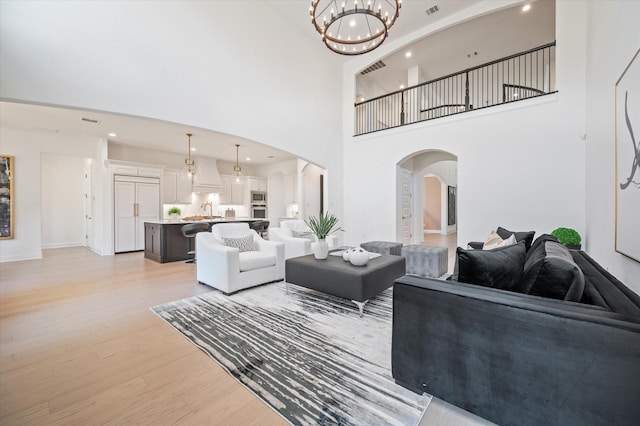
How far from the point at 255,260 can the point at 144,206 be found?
539cm

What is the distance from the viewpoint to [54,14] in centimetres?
305

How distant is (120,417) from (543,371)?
2191 millimetres

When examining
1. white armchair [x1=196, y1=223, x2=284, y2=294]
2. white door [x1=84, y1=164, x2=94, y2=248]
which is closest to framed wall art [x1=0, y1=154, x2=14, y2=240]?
white door [x1=84, y1=164, x2=94, y2=248]

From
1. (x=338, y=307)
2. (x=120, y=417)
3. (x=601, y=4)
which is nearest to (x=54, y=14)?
(x=120, y=417)

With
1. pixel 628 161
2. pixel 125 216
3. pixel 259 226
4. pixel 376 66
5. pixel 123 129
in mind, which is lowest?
pixel 259 226

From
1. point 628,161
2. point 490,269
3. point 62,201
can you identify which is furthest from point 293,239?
point 62,201

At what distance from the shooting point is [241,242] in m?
4.05

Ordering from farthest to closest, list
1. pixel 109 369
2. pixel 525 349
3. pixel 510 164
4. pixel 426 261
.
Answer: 1. pixel 510 164
2. pixel 426 261
3. pixel 109 369
4. pixel 525 349

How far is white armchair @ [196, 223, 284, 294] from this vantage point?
3402 millimetres

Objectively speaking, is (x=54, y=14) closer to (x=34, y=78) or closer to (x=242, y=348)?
(x=34, y=78)

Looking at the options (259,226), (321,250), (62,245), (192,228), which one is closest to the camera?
(321,250)

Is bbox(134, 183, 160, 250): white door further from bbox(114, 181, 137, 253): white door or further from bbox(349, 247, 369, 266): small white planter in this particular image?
bbox(349, 247, 369, 266): small white planter

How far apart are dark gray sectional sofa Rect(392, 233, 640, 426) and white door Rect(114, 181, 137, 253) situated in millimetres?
7606

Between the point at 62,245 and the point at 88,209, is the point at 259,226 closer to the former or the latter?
the point at 88,209
